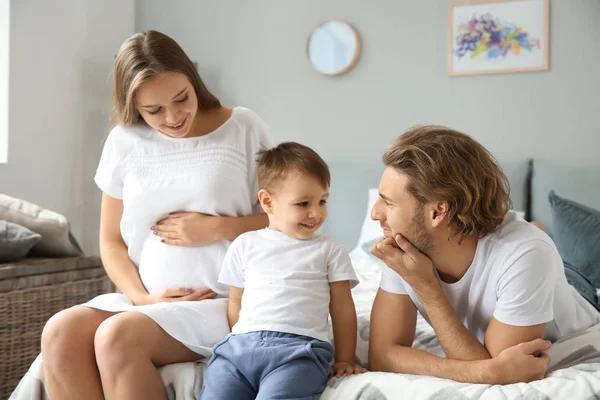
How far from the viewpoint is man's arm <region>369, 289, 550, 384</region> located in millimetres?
1430

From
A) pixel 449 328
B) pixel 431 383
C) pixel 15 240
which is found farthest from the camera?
pixel 15 240

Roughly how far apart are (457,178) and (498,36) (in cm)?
229

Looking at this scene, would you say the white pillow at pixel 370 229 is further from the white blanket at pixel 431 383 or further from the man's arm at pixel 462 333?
the man's arm at pixel 462 333

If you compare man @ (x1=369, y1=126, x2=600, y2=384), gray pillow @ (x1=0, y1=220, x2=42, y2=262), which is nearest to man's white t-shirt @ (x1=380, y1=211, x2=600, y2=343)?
man @ (x1=369, y1=126, x2=600, y2=384)

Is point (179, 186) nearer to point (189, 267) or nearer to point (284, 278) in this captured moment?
point (189, 267)

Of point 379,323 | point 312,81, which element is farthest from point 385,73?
point 379,323

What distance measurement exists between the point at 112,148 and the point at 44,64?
78.7 inches

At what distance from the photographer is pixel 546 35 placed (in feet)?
11.4

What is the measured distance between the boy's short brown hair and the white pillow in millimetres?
1607

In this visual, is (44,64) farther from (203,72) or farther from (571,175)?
(571,175)

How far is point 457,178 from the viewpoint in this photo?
1535 millimetres

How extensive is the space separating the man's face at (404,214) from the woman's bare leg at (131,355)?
0.60 m

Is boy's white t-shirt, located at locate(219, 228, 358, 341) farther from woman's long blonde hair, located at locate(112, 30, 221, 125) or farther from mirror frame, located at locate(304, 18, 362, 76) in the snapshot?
mirror frame, located at locate(304, 18, 362, 76)

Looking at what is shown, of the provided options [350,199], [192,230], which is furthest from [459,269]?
[350,199]
